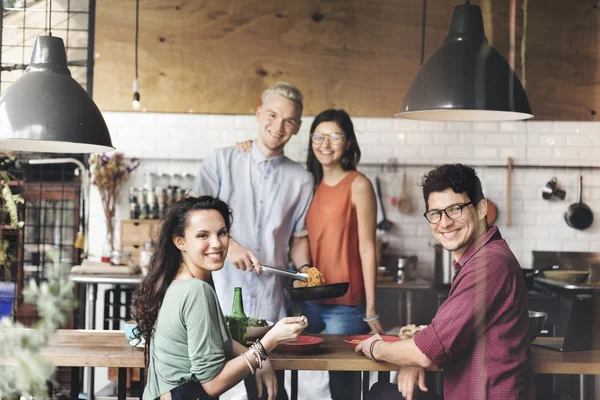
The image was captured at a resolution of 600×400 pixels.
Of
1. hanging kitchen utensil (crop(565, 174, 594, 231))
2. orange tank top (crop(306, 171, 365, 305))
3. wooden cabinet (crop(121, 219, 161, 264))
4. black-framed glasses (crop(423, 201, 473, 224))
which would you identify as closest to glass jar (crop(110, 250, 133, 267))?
wooden cabinet (crop(121, 219, 161, 264))

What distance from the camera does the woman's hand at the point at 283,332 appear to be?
190 centimetres

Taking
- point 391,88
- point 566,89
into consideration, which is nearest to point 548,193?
point 566,89

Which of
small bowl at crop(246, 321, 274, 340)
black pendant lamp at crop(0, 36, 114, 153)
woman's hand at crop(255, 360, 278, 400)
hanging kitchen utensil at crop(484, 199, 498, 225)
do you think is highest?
black pendant lamp at crop(0, 36, 114, 153)

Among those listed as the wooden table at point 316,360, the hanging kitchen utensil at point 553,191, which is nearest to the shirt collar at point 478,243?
the hanging kitchen utensil at point 553,191

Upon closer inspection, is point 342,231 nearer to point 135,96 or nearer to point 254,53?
point 135,96

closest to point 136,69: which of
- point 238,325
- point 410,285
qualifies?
point 238,325

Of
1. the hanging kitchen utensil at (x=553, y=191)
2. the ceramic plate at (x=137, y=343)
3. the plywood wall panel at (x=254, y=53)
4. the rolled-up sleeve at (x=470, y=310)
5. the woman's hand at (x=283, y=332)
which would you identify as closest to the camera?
the rolled-up sleeve at (x=470, y=310)

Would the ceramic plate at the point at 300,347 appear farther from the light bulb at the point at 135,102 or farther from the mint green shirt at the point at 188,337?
the light bulb at the point at 135,102

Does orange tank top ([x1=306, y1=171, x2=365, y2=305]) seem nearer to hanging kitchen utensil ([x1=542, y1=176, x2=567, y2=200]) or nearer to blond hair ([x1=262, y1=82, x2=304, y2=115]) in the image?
blond hair ([x1=262, y1=82, x2=304, y2=115])

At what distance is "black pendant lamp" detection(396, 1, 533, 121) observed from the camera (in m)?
1.97

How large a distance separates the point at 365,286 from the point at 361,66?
3.37 ft

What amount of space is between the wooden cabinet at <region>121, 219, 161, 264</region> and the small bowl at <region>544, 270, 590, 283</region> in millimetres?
2292

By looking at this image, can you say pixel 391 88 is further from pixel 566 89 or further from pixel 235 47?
pixel 566 89

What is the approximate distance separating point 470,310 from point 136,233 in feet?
8.82
